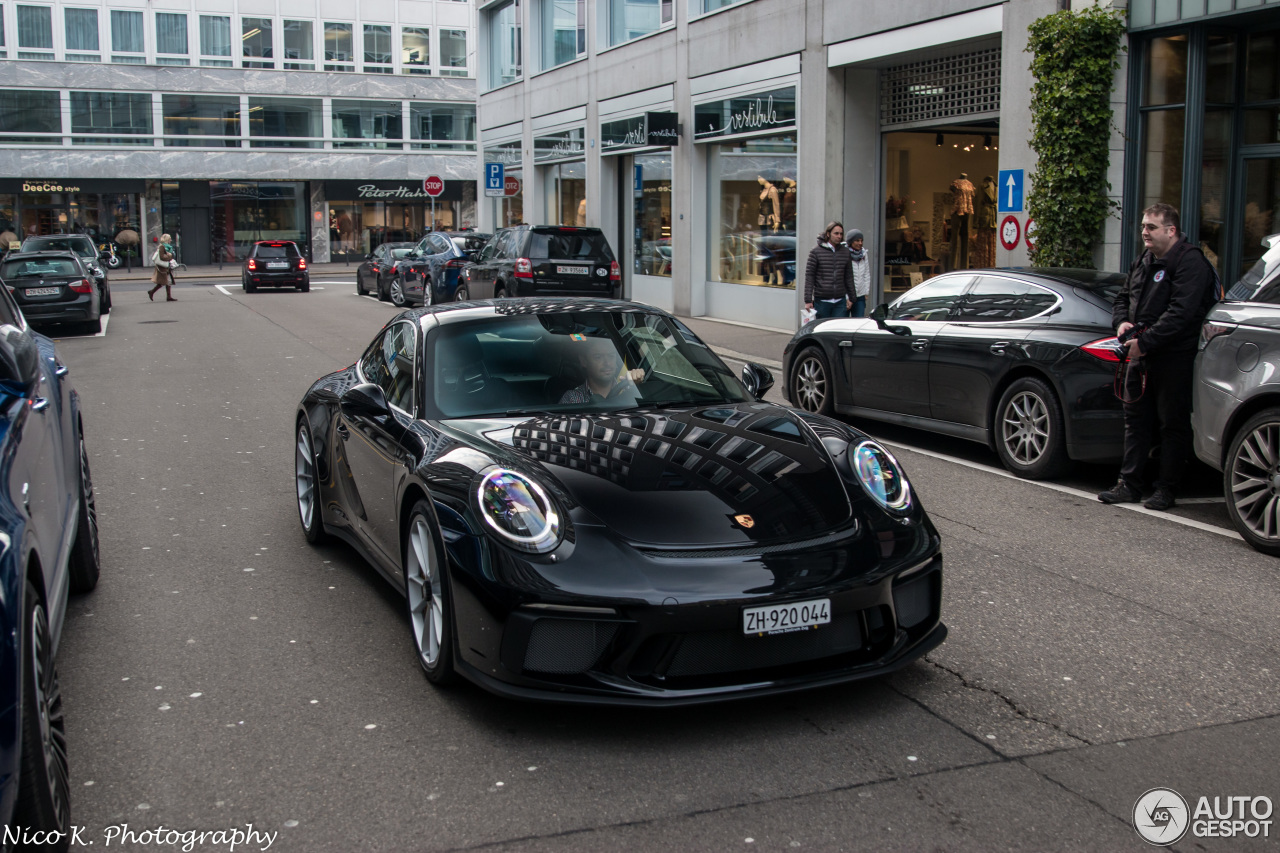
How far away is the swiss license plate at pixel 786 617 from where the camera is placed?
3.97m

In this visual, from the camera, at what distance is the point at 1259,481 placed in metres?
6.78

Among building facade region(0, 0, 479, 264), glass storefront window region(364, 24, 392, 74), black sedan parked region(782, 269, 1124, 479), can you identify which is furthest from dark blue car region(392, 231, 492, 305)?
glass storefront window region(364, 24, 392, 74)

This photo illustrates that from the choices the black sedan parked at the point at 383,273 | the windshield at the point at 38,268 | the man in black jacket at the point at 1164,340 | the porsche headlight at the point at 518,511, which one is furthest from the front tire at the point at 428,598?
the black sedan parked at the point at 383,273

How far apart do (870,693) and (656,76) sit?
22.9 meters

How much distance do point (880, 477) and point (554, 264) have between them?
16864mm

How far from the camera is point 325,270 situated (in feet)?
172

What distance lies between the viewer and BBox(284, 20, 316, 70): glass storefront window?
55.8 meters

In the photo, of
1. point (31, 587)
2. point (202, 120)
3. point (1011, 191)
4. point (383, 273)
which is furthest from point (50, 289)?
point (202, 120)

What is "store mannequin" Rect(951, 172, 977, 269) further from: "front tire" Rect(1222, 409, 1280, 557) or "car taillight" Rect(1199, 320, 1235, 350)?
"front tire" Rect(1222, 409, 1280, 557)

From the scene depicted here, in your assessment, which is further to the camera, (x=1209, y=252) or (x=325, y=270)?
(x=325, y=270)

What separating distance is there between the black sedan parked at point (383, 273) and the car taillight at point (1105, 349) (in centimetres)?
2114

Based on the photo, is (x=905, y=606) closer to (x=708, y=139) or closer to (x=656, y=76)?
(x=708, y=139)

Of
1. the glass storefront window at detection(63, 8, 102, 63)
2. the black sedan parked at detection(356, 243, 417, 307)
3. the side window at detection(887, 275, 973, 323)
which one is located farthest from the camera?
the glass storefront window at detection(63, 8, 102, 63)

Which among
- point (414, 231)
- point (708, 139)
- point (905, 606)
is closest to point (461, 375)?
point (905, 606)
